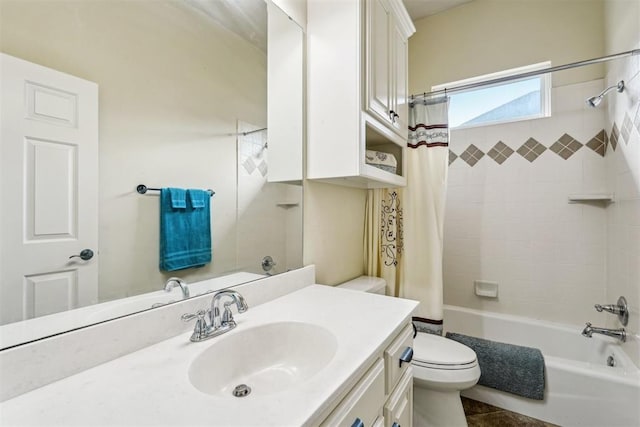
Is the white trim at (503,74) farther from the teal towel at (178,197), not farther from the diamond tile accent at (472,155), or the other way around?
the teal towel at (178,197)

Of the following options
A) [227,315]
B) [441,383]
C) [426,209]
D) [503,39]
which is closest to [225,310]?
[227,315]

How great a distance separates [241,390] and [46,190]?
67 centimetres

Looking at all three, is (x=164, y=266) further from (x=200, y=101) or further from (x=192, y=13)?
(x=192, y=13)

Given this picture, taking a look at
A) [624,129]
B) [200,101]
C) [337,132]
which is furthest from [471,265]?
[200,101]

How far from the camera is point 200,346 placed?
2.45 feet

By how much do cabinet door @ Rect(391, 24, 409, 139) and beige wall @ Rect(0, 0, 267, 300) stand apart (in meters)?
0.91

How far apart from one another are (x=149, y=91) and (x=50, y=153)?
310 mm

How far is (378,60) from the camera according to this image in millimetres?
1392

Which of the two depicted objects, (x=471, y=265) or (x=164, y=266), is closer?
(x=164, y=266)

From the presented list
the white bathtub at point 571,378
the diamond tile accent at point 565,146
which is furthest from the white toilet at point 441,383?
the diamond tile accent at point 565,146

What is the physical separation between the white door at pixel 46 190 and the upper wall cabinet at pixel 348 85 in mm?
868

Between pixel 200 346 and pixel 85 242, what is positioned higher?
pixel 85 242

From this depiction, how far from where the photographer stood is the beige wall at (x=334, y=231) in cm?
147

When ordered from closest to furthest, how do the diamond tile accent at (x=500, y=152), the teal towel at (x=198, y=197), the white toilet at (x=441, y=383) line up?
the teal towel at (x=198, y=197), the white toilet at (x=441, y=383), the diamond tile accent at (x=500, y=152)
